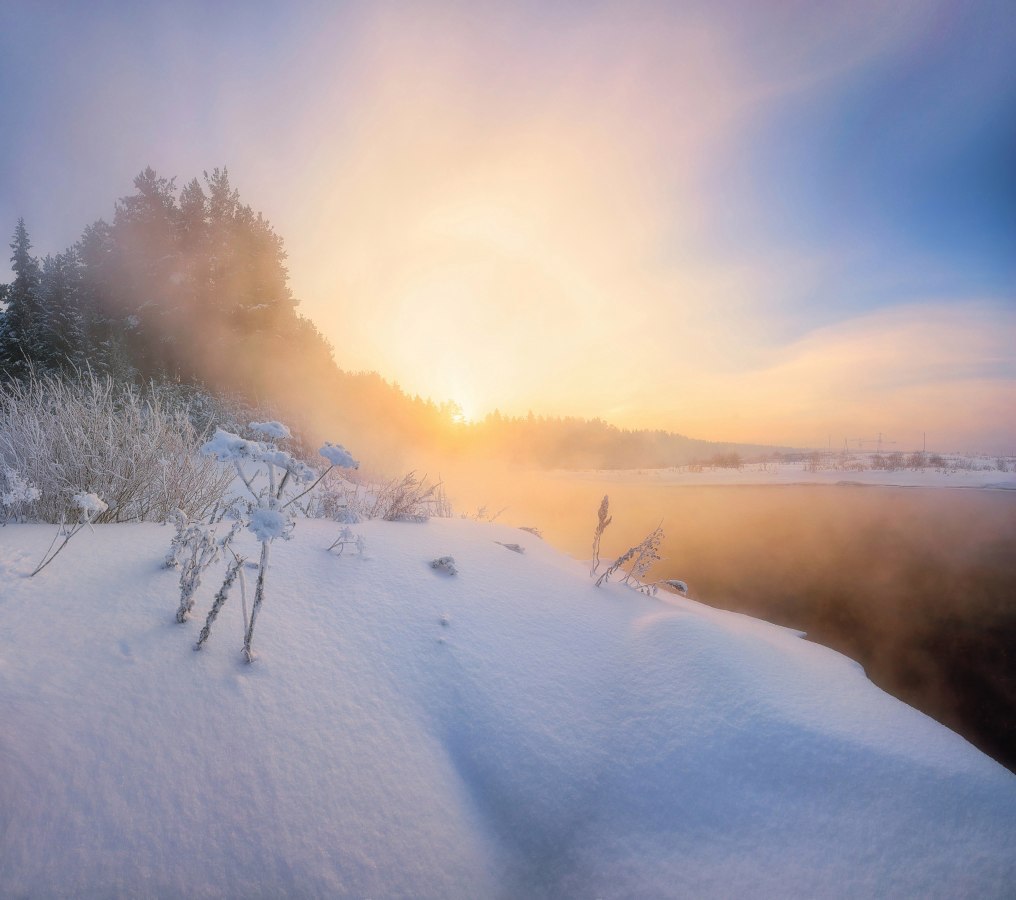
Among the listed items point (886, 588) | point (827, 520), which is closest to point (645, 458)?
point (827, 520)

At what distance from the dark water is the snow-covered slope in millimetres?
2589

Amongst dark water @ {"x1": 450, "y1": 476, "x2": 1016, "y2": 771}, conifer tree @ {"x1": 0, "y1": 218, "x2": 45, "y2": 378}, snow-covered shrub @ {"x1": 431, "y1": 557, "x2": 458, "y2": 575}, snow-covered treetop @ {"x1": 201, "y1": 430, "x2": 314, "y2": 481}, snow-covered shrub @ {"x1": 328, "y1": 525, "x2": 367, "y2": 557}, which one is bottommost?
dark water @ {"x1": 450, "y1": 476, "x2": 1016, "y2": 771}

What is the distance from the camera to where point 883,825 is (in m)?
1.39

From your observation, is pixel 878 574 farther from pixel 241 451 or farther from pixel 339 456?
pixel 241 451

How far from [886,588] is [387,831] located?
7.63 metres

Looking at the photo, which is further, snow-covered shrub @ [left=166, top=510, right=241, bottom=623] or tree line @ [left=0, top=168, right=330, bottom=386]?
tree line @ [left=0, top=168, right=330, bottom=386]

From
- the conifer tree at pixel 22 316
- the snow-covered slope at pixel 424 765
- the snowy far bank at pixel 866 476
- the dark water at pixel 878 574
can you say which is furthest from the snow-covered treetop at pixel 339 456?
the snowy far bank at pixel 866 476

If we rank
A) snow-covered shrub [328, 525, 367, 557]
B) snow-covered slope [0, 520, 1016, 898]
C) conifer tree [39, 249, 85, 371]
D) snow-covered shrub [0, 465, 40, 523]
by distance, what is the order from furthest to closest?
1. conifer tree [39, 249, 85, 371]
2. snow-covered shrub [328, 525, 367, 557]
3. snow-covered shrub [0, 465, 40, 523]
4. snow-covered slope [0, 520, 1016, 898]

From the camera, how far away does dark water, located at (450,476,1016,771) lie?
3762 mm

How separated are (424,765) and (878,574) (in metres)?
8.16

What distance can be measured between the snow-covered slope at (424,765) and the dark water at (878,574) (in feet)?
8.49

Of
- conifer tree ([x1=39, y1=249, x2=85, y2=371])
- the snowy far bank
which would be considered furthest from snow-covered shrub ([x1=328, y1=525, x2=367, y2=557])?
the snowy far bank

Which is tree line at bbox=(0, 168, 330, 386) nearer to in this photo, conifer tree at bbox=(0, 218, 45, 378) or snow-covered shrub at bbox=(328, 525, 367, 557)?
conifer tree at bbox=(0, 218, 45, 378)

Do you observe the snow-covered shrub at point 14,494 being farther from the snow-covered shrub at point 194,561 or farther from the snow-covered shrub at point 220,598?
the snow-covered shrub at point 220,598
